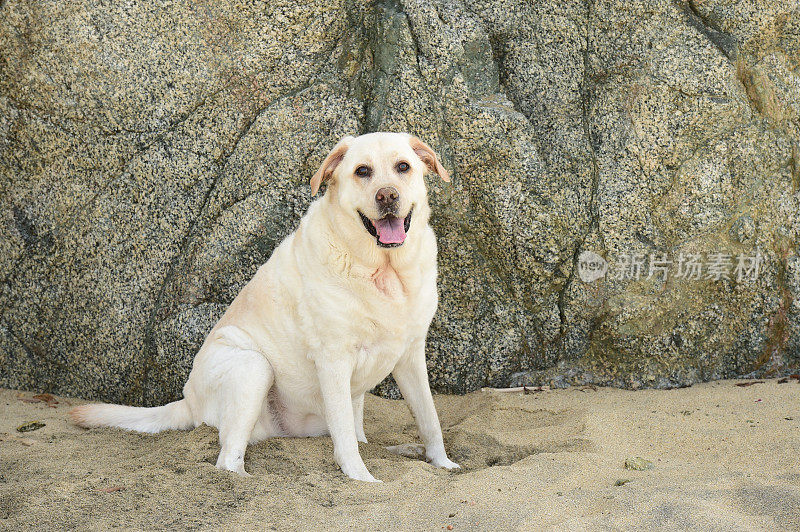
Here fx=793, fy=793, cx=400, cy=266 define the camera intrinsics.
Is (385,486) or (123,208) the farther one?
(123,208)

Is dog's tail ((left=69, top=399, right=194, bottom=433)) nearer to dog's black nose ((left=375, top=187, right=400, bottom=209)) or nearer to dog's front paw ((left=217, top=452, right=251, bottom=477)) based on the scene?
dog's front paw ((left=217, top=452, right=251, bottom=477))

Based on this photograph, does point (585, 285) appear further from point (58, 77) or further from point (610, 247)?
point (58, 77)

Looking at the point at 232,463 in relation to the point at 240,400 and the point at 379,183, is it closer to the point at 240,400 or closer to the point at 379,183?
the point at 240,400

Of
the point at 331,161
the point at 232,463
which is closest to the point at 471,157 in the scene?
the point at 331,161

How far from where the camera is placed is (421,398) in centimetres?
439

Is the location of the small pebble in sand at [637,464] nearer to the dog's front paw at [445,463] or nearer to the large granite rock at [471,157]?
the dog's front paw at [445,463]

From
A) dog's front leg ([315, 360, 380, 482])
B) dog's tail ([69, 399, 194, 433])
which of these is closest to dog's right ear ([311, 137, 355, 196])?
dog's front leg ([315, 360, 380, 482])

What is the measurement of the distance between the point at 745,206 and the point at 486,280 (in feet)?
5.67

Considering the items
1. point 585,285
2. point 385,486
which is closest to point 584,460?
point 385,486

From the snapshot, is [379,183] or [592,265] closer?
[379,183]

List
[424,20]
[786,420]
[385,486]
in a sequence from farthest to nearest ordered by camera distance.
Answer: [424,20], [786,420], [385,486]

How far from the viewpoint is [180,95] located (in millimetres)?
5176

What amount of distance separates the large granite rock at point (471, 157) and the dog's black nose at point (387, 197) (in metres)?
1.38

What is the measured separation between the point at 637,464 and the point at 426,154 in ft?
6.13
